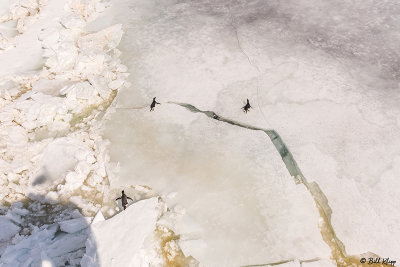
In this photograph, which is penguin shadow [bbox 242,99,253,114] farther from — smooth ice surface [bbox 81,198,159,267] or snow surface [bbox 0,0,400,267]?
smooth ice surface [bbox 81,198,159,267]

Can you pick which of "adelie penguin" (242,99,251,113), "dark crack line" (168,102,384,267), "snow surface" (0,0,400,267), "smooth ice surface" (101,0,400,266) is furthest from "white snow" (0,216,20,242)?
"adelie penguin" (242,99,251,113)

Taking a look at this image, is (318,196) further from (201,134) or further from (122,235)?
(122,235)

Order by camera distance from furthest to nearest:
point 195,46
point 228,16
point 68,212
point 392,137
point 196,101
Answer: point 228,16 → point 195,46 → point 196,101 → point 392,137 → point 68,212

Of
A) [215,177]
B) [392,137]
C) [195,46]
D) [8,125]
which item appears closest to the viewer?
[215,177]

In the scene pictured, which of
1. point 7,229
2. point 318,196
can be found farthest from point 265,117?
point 7,229

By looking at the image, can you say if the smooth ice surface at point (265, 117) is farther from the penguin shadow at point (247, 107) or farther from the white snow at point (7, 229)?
the white snow at point (7, 229)

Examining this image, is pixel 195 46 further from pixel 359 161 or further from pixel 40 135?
pixel 359 161

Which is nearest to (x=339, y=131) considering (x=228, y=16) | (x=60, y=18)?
(x=228, y=16)

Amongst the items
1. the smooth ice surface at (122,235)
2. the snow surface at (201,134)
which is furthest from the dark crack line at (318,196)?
the smooth ice surface at (122,235)
